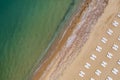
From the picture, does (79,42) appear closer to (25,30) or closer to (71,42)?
(71,42)

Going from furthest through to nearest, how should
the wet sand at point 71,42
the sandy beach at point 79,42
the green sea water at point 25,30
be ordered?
the green sea water at point 25,30 < the wet sand at point 71,42 < the sandy beach at point 79,42

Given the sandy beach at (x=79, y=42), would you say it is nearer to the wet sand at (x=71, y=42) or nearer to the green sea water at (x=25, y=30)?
the wet sand at (x=71, y=42)

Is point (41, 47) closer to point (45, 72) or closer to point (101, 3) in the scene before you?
point (45, 72)

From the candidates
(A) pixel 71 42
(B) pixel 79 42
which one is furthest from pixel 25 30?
(B) pixel 79 42

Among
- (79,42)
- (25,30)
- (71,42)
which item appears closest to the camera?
(79,42)

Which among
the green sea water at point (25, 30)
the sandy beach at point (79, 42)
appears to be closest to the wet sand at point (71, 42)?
the sandy beach at point (79, 42)

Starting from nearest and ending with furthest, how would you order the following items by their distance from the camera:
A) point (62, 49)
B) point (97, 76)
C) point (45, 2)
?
1. point (97, 76)
2. point (62, 49)
3. point (45, 2)

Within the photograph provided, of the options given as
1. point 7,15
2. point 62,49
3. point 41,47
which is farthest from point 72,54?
point 7,15
